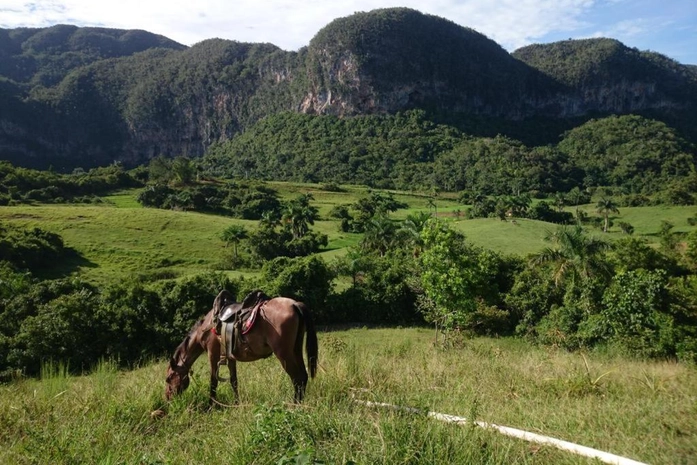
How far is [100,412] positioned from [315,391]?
220 centimetres

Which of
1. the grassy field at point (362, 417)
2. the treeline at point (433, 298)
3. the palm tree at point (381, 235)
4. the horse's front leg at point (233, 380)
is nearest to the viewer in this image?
the grassy field at point (362, 417)

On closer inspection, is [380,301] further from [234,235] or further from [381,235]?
[234,235]

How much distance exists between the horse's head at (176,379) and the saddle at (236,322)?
53 cm

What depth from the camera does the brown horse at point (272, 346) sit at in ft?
17.6

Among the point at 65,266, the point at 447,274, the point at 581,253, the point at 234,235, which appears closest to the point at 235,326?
the point at 447,274

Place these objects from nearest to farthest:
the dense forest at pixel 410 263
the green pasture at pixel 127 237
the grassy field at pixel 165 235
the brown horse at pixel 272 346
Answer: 1. the brown horse at pixel 272 346
2. the dense forest at pixel 410 263
3. the green pasture at pixel 127 237
4. the grassy field at pixel 165 235

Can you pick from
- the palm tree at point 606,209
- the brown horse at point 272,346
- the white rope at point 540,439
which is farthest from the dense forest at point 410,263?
the white rope at point 540,439

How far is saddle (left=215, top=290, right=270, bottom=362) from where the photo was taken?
222 inches

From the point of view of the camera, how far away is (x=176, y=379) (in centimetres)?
573

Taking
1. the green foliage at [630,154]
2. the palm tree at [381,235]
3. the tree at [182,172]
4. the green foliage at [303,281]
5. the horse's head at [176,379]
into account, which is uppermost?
the green foliage at [630,154]

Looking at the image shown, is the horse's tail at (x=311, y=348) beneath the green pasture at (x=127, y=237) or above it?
above

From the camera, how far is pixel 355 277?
129 ft

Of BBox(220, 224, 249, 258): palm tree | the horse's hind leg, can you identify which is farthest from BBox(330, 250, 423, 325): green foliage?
the horse's hind leg

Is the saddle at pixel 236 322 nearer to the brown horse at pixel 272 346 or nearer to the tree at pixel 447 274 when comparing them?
the brown horse at pixel 272 346
